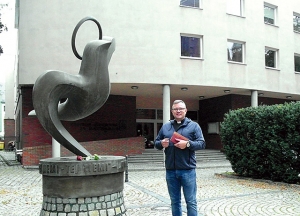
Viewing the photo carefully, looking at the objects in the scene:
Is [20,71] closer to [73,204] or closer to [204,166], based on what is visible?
[204,166]

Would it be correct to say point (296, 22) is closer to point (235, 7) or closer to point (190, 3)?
point (235, 7)

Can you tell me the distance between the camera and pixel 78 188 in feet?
16.2

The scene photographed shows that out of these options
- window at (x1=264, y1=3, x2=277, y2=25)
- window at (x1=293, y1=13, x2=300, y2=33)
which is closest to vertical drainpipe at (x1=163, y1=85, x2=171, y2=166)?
window at (x1=264, y1=3, x2=277, y2=25)

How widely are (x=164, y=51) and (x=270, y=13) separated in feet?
28.3

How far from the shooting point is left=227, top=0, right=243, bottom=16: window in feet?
65.6

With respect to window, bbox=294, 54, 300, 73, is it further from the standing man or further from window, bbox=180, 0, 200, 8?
the standing man

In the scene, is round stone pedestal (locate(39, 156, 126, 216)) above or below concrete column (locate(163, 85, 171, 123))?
below

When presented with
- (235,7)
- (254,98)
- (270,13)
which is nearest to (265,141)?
(254,98)

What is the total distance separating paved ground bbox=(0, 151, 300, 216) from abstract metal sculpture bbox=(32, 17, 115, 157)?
93.2 inches

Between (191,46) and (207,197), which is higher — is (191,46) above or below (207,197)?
above

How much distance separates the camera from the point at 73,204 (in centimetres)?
492

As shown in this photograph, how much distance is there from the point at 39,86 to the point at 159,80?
12060mm

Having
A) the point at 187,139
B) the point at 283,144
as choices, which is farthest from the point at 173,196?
the point at 283,144

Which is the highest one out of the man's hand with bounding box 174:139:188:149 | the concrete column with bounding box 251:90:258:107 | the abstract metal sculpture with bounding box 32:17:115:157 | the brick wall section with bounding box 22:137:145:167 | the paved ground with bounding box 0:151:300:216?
the concrete column with bounding box 251:90:258:107
